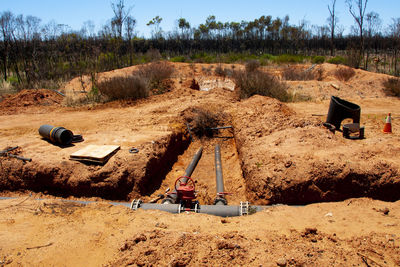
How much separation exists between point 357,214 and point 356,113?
154 inches

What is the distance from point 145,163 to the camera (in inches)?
197

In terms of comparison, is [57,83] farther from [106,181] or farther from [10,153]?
[106,181]

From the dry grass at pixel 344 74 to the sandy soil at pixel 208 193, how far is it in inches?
363

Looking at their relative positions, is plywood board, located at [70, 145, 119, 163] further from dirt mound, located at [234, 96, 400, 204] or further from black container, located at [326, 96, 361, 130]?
black container, located at [326, 96, 361, 130]

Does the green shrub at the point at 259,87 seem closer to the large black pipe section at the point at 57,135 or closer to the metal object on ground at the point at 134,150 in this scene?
the metal object on ground at the point at 134,150

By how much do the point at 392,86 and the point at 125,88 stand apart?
38.5 ft

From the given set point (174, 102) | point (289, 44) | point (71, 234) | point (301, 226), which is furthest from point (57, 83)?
point (289, 44)

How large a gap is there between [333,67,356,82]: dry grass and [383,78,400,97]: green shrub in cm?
331

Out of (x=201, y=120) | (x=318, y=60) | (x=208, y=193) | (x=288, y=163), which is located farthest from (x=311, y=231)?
(x=318, y=60)

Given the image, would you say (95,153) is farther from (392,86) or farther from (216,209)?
(392,86)

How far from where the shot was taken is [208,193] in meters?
Result: 5.08

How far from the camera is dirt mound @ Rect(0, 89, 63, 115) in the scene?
1031 cm

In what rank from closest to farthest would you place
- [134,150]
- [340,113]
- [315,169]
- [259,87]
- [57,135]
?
[315,169], [134,150], [57,135], [340,113], [259,87]

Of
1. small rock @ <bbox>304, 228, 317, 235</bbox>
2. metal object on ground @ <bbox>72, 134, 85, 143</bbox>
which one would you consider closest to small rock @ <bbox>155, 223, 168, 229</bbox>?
small rock @ <bbox>304, 228, 317, 235</bbox>
